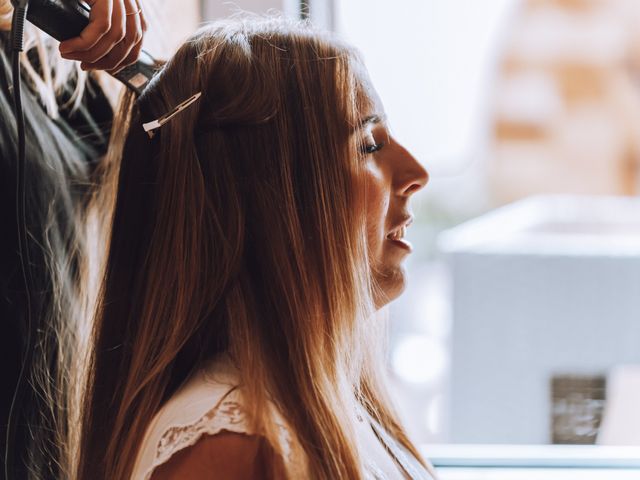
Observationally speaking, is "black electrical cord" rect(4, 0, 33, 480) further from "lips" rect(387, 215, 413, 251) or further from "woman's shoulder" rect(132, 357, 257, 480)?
"lips" rect(387, 215, 413, 251)

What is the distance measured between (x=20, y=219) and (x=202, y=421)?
278 mm

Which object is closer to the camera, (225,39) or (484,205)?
(225,39)

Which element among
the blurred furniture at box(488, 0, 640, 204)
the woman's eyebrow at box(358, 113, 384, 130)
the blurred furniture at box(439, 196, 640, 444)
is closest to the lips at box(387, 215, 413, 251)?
the woman's eyebrow at box(358, 113, 384, 130)

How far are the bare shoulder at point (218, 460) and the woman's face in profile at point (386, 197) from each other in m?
0.25

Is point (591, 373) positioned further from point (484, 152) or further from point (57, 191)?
point (57, 191)

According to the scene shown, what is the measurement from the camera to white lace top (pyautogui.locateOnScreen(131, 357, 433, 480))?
2.03 ft

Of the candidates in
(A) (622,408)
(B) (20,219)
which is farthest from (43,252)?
(A) (622,408)

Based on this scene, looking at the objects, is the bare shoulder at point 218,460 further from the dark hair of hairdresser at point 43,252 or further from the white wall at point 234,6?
the white wall at point 234,6

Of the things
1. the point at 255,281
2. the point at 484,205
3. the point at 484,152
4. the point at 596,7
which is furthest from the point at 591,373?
the point at 255,281

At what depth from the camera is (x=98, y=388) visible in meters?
0.77

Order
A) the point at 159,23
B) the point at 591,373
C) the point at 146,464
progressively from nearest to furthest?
the point at 146,464, the point at 159,23, the point at 591,373

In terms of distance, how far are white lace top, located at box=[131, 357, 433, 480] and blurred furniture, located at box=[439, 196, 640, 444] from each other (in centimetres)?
78

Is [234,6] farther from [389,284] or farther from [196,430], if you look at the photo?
[196,430]

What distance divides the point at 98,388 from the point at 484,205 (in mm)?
1019
